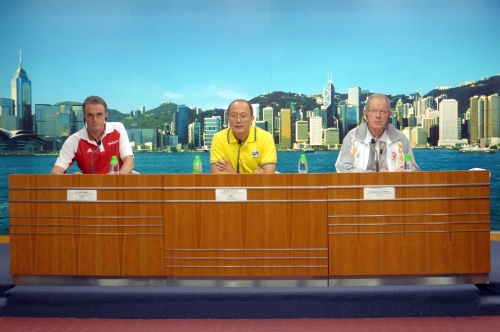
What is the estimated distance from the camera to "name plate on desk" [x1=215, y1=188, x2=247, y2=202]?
293 cm

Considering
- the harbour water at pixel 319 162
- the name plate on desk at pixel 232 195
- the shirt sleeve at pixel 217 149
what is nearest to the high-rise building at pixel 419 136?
the harbour water at pixel 319 162

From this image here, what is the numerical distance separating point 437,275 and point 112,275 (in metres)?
1.89

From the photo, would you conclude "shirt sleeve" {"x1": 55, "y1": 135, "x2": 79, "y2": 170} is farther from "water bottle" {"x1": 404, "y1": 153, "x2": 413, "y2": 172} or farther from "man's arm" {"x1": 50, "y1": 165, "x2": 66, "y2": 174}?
"water bottle" {"x1": 404, "y1": 153, "x2": 413, "y2": 172}

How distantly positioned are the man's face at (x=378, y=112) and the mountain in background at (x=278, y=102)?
7.40ft

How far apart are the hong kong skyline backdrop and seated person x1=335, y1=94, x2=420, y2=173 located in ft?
7.29

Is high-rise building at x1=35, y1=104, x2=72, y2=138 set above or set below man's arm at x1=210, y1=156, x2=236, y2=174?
above

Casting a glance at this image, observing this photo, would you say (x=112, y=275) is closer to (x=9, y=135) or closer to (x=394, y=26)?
(x=9, y=135)

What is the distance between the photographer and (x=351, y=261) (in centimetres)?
290

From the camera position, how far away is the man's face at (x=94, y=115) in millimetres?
3471

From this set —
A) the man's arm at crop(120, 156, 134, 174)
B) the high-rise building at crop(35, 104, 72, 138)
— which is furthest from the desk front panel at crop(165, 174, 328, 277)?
the high-rise building at crop(35, 104, 72, 138)

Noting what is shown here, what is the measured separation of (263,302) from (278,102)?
10.2 ft

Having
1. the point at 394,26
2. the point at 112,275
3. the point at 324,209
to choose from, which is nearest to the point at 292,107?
the point at 394,26

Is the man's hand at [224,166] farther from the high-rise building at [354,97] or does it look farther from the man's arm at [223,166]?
the high-rise building at [354,97]

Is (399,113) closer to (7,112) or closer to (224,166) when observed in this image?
(224,166)
